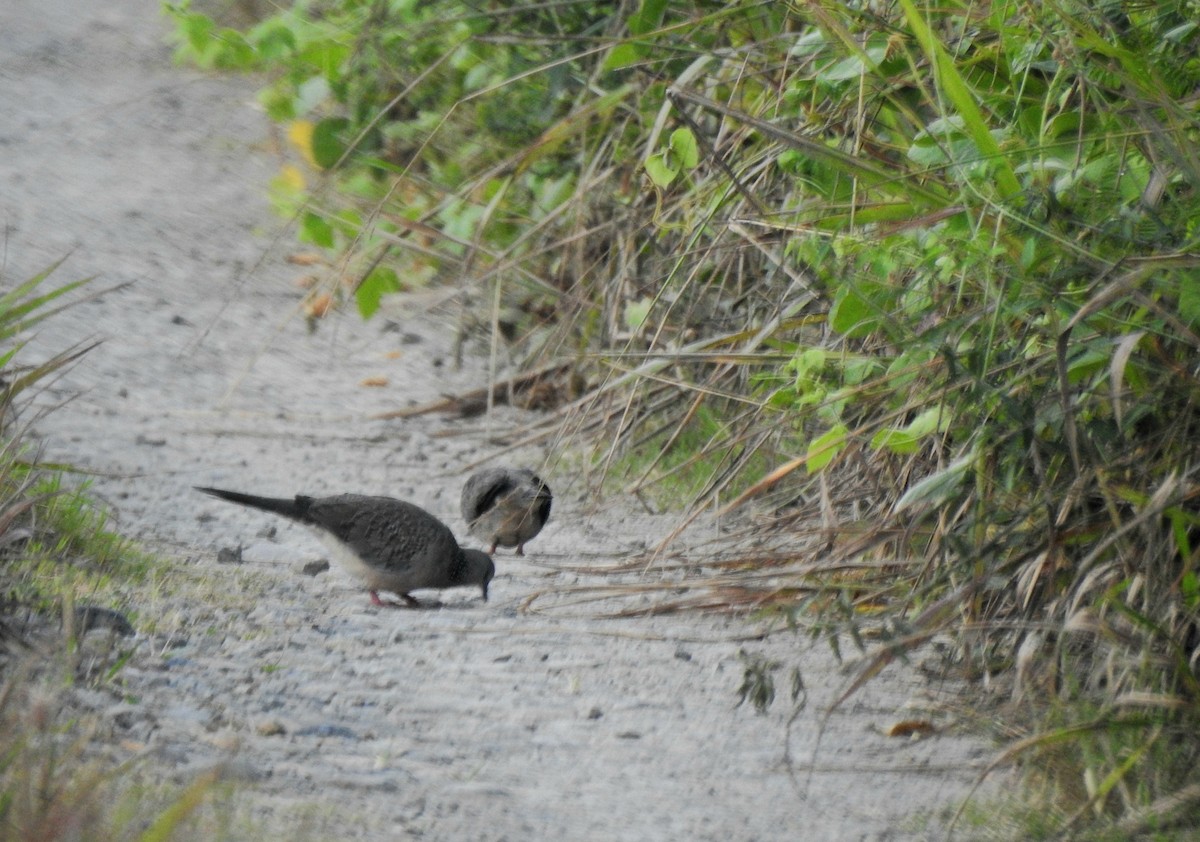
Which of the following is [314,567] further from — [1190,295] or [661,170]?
[1190,295]

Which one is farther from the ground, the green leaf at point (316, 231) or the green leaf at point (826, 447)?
the green leaf at point (316, 231)

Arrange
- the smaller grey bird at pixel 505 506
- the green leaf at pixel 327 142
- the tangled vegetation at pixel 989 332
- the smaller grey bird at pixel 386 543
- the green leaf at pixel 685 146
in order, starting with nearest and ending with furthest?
the tangled vegetation at pixel 989 332 < the green leaf at pixel 685 146 < the smaller grey bird at pixel 386 543 < the smaller grey bird at pixel 505 506 < the green leaf at pixel 327 142

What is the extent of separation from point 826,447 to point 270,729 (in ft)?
5.37

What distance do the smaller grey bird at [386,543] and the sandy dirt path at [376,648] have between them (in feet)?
0.39

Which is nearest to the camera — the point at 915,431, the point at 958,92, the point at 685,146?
the point at 958,92

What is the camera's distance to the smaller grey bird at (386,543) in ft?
16.2

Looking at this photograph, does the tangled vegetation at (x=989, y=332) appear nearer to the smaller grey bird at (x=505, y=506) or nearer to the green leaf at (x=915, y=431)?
the green leaf at (x=915, y=431)

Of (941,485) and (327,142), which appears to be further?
(327,142)

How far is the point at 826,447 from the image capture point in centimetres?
404

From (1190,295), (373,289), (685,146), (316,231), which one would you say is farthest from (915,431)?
(316,231)

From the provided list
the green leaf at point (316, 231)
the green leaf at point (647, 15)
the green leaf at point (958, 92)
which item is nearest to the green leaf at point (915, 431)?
the green leaf at point (958, 92)

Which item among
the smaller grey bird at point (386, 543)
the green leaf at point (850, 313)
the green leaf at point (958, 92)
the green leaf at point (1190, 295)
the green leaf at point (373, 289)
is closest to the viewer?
the green leaf at point (1190, 295)

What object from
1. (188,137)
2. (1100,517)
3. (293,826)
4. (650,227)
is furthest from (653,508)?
(188,137)

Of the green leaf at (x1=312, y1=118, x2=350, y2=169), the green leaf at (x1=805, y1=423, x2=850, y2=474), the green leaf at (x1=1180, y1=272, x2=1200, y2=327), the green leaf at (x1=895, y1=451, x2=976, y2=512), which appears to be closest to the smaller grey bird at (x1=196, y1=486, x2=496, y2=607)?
the green leaf at (x1=805, y1=423, x2=850, y2=474)
